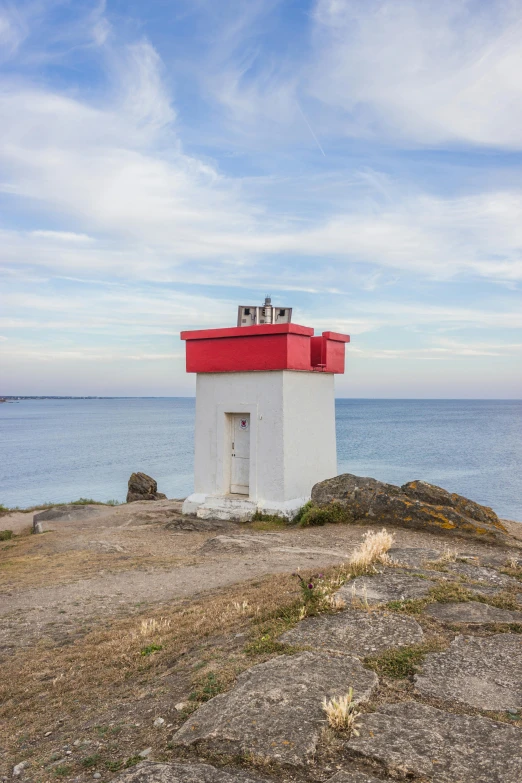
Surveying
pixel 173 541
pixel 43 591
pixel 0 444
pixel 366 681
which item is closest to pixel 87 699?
pixel 366 681

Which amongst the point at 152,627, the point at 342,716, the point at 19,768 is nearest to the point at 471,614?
the point at 342,716

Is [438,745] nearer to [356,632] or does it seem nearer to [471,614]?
[356,632]

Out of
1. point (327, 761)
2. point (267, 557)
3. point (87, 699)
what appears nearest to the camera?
point (327, 761)

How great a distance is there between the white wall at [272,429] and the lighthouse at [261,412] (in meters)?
0.03

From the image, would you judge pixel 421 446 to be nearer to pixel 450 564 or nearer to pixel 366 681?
pixel 450 564

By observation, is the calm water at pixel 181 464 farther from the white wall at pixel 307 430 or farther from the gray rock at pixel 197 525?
the gray rock at pixel 197 525

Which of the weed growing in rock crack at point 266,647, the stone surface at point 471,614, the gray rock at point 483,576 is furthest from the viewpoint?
the gray rock at point 483,576

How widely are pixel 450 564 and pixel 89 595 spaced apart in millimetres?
5165

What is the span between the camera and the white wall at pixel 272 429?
1435cm

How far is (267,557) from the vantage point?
10.2 metres

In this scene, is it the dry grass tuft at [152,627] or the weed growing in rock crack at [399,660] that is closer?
the weed growing in rock crack at [399,660]

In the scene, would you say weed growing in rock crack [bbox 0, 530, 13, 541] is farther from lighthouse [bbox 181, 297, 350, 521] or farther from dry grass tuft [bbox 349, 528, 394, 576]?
dry grass tuft [bbox 349, 528, 394, 576]

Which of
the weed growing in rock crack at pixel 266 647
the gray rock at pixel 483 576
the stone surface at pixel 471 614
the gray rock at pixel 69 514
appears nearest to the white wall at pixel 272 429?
the gray rock at pixel 69 514

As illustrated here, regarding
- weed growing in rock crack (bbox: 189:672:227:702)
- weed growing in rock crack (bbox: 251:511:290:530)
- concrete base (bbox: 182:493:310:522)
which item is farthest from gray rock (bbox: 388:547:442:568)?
concrete base (bbox: 182:493:310:522)
